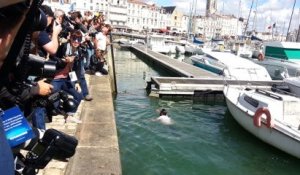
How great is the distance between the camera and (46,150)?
10.5 feet

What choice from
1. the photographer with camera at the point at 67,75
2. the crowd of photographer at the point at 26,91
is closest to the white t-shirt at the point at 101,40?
the photographer with camera at the point at 67,75

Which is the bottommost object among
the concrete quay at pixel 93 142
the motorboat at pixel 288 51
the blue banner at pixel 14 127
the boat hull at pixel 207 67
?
the boat hull at pixel 207 67

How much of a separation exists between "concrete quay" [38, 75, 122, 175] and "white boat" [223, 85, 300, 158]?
5.29 meters

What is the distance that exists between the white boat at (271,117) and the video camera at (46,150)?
8.96 m

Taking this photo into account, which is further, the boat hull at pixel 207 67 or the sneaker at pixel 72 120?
the boat hull at pixel 207 67

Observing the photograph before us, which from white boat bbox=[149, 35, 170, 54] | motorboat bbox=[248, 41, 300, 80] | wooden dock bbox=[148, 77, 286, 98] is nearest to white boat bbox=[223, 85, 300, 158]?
wooden dock bbox=[148, 77, 286, 98]

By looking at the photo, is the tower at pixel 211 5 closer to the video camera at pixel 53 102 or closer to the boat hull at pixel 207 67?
the boat hull at pixel 207 67

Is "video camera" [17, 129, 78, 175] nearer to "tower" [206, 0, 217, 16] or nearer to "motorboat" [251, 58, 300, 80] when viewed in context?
"motorboat" [251, 58, 300, 80]

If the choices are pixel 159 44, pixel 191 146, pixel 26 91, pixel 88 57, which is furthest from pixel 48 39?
pixel 159 44

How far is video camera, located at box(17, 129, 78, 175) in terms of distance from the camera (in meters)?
3.20

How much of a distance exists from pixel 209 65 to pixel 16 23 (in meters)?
28.4

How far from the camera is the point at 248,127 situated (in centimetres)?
1320

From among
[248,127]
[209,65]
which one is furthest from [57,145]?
[209,65]

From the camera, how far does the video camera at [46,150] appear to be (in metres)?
3.20
